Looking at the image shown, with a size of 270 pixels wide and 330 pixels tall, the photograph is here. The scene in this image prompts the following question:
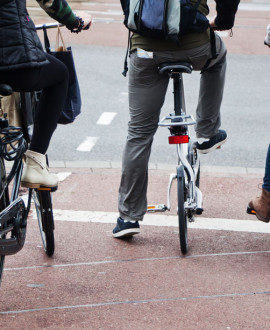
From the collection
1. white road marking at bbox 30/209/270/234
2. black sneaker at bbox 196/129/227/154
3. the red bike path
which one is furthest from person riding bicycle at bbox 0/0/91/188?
black sneaker at bbox 196/129/227/154

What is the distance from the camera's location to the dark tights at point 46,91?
3648 mm

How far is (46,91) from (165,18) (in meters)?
0.81

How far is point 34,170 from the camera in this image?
397 centimetres

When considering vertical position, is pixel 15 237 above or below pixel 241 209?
above

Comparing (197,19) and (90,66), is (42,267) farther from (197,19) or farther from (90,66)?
(90,66)

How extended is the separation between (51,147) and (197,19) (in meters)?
3.63

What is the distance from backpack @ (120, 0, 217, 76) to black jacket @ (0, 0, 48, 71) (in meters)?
0.85

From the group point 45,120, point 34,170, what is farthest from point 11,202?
point 45,120

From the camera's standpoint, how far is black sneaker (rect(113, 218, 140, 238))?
471 centimetres

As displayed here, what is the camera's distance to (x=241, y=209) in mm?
5484

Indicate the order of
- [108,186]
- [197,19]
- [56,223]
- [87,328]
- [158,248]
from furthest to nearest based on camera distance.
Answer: [108,186], [56,223], [158,248], [197,19], [87,328]

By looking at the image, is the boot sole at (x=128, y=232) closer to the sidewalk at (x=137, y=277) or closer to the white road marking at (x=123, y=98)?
the sidewalk at (x=137, y=277)

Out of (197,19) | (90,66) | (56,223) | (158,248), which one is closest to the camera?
(197,19)

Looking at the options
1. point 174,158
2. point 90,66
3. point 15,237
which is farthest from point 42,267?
point 90,66
